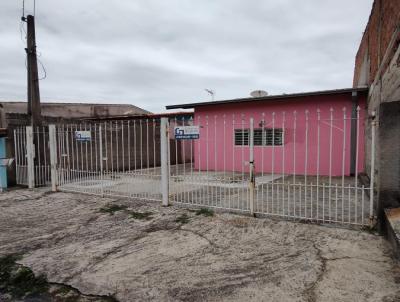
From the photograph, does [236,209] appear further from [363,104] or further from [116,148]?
[116,148]

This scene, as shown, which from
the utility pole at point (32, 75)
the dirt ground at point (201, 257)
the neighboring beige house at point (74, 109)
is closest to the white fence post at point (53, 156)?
the utility pole at point (32, 75)

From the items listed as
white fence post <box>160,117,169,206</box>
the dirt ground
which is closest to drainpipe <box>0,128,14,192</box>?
the dirt ground

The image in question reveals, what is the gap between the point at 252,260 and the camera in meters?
3.46

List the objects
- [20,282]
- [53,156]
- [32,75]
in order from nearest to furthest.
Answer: [20,282] < [53,156] < [32,75]

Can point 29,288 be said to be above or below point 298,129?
A: below

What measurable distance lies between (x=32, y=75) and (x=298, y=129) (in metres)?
9.64

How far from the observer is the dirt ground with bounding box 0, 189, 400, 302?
2.81 m

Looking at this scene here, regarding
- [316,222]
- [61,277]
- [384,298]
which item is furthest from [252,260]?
[61,277]

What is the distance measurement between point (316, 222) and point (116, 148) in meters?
10.0

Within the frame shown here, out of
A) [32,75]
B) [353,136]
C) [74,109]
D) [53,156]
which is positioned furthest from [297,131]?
[74,109]

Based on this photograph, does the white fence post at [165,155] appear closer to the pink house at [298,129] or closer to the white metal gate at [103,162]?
the white metal gate at [103,162]

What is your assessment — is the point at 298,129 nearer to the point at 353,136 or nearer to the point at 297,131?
the point at 297,131

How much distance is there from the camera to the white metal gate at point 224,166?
19.9 ft

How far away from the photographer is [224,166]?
23.9 ft
